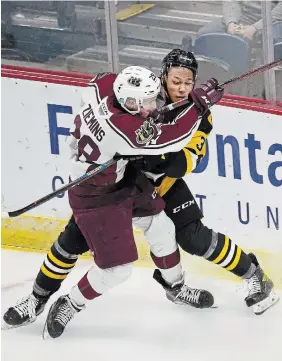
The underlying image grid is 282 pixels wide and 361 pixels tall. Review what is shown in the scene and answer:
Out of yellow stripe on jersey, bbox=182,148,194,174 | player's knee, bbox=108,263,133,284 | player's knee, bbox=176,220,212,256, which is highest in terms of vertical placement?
yellow stripe on jersey, bbox=182,148,194,174

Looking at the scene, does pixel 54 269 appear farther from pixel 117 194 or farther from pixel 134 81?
pixel 134 81

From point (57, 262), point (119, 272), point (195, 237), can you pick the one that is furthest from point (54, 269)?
point (195, 237)

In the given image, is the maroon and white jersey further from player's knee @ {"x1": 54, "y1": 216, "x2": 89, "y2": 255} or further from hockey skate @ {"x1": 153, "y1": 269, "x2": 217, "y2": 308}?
hockey skate @ {"x1": 153, "y1": 269, "x2": 217, "y2": 308}

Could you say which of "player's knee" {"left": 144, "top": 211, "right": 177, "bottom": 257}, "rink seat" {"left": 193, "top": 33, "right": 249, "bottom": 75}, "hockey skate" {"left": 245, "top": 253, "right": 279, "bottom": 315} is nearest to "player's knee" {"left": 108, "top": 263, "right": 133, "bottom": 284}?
"player's knee" {"left": 144, "top": 211, "right": 177, "bottom": 257}

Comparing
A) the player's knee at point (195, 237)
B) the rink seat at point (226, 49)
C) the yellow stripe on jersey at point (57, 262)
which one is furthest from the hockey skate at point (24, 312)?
the rink seat at point (226, 49)

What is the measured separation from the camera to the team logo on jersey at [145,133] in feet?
11.3

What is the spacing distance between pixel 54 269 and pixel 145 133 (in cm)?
68

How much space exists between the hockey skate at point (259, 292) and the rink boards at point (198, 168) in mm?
216

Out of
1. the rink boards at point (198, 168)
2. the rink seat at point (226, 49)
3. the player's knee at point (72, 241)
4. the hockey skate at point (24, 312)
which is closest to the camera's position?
the player's knee at point (72, 241)

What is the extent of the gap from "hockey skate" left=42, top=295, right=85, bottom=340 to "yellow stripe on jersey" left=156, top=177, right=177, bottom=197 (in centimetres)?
46

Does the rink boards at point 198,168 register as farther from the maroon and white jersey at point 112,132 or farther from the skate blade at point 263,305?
the maroon and white jersey at point 112,132

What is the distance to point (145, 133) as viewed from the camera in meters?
3.46

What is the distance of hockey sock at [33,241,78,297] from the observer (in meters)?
3.87

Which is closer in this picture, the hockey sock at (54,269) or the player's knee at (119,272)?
the player's knee at (119,272)
